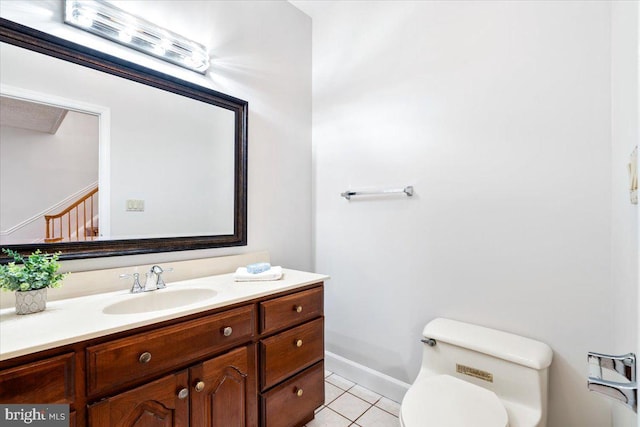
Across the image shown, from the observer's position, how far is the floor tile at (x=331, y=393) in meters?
1.81

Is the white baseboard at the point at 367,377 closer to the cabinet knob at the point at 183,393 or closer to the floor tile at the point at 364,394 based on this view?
the floor tile at the point at 364,394

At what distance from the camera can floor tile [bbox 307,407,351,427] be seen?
1579 mm

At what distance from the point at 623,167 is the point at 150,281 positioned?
184 cm

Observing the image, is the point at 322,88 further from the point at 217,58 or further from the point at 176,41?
the point at 176,41

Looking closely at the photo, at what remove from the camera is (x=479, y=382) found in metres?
1.29

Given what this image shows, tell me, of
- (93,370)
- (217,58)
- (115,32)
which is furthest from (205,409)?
(217,58)

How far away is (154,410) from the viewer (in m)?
0.96

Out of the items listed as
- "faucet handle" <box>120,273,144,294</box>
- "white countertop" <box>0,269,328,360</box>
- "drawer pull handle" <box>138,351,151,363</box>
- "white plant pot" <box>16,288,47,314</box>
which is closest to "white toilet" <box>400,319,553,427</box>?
"white countertop" <box>0,269,328,360</box>

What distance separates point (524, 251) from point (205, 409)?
1.51 m

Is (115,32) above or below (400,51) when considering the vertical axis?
below

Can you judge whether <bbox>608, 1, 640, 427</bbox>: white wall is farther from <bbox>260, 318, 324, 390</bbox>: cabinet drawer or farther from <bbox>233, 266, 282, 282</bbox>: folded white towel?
<bbox>233, 266, 282, 282</bbox>: folded white towel

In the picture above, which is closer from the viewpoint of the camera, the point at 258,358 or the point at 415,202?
the point at 258,358

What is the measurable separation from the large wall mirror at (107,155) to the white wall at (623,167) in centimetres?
165

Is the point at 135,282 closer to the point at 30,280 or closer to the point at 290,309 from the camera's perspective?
the point at 30,280
